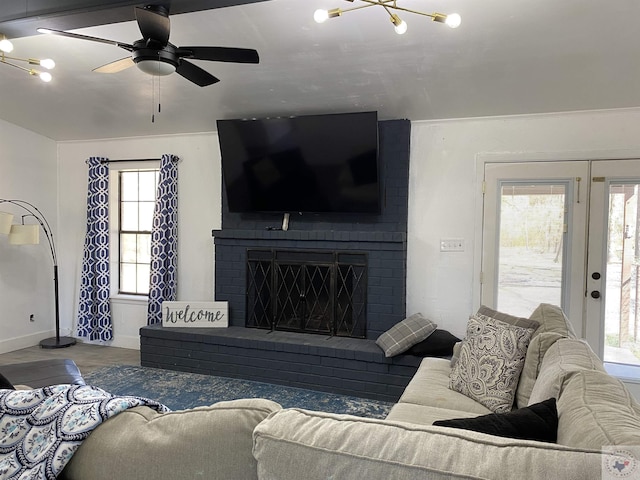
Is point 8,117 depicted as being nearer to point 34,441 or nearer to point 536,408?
point 34,441

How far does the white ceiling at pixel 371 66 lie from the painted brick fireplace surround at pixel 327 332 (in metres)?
0.75

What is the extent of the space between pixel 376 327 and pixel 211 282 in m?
1.92

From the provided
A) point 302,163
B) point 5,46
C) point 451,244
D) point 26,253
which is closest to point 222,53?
point 5,46

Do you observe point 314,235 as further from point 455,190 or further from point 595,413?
point 595,413

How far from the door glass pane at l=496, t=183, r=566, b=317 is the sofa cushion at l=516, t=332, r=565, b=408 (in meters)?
1.67

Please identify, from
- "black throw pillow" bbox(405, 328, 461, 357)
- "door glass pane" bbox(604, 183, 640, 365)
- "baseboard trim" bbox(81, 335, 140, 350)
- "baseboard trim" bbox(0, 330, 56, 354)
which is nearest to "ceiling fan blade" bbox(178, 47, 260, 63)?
"black throw pillow" bbox(405, 328, 461, 357)

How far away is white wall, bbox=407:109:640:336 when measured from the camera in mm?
3723

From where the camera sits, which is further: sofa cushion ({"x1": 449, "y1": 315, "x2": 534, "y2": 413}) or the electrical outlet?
the electrical outlet

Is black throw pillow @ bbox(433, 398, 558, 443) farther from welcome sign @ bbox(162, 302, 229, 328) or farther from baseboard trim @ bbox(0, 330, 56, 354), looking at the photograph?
baseboard trim @ bbox(0, 330, 56, 354)

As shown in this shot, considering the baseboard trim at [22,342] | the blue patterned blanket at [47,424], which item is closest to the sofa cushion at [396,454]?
the blue patterned blanket at [47,424]

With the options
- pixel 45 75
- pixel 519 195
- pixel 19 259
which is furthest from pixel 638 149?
pixel 19 259

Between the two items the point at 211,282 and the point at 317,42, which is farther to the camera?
the point at 211,282

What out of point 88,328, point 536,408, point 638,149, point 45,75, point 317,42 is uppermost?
point 317,42

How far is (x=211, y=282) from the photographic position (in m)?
4.86
